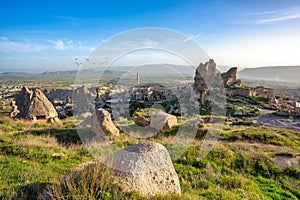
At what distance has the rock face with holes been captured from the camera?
4.16 m

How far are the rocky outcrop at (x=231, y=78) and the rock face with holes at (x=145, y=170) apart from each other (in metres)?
48.4

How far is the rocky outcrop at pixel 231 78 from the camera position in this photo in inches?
1928

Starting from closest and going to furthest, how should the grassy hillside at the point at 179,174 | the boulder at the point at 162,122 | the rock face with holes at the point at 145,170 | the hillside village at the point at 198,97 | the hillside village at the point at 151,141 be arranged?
the grassy hillside at the point at 179,174, the rock face with holes at the point at 145,170, the hillside village at the point at 151,141, the boulder at the point at 162,122, the hillside village at the point at 198,97

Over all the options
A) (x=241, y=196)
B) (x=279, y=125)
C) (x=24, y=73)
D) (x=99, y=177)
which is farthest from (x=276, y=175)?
(x=24, y=73)

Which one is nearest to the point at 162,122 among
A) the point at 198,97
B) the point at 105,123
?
the point at 105,123

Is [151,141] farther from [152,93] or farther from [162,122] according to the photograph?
[152,93]

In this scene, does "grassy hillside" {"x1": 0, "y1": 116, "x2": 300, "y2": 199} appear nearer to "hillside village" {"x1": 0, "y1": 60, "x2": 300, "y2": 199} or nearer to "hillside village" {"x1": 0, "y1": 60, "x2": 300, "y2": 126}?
"hillside village" {"x1": 0, "y1": 60, "x2": 300, "y2": 199}

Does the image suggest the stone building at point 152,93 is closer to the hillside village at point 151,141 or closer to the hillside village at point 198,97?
the hillside village at point 198,97

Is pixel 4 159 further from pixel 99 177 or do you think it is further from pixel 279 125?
pixel 279 125

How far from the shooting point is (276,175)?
26.7 ft

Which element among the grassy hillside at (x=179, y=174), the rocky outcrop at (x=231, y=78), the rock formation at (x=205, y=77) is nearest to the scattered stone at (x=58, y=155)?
the grassy hillside at (x=179, y=174)

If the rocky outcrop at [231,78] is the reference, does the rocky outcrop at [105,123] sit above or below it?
below

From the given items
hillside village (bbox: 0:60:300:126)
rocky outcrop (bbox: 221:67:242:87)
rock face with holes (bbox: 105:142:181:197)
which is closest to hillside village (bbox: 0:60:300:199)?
rock face with holes (bbox: 105:142:181:197)

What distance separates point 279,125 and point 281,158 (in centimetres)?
1659
